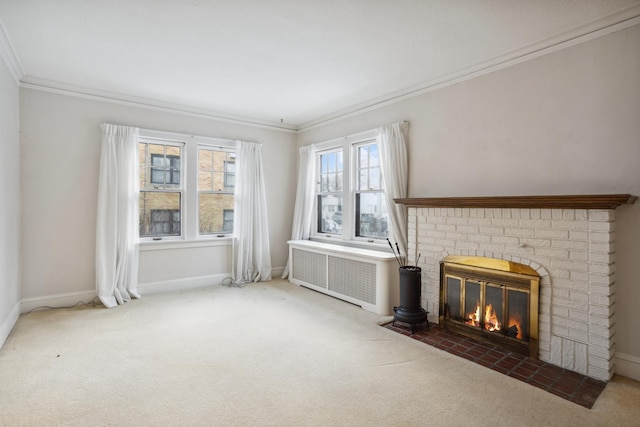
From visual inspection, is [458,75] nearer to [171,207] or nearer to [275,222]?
[275,222]

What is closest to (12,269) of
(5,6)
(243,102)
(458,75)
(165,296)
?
(165,296)

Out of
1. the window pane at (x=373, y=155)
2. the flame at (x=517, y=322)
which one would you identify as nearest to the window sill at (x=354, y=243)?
the window pane at (x=373, y=155)

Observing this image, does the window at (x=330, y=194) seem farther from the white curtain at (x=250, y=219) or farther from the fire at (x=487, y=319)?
the fire at (x=487, y=319)

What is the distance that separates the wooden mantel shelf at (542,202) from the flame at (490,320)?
1.00m

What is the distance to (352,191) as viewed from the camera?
498 cm

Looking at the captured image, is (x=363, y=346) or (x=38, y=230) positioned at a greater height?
(x=38, y=230)

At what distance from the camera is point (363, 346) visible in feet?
10.1

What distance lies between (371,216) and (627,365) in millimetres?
2987

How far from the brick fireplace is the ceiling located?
1.40 meters

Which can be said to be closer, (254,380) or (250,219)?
(254,380)

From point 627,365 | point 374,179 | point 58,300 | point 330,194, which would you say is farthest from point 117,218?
point 627,365

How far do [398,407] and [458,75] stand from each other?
3.23 m

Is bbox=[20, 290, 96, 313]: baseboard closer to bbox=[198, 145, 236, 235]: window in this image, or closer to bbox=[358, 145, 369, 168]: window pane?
bbox=[198, 145, 236, 235]: window

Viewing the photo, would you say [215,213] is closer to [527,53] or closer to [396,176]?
[396,176]
